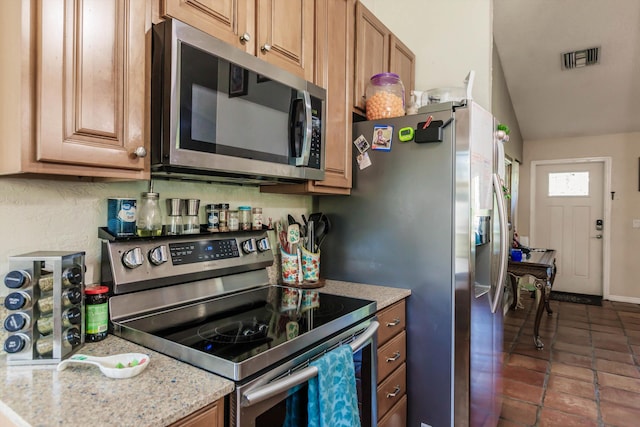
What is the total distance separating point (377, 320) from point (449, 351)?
1.33ft

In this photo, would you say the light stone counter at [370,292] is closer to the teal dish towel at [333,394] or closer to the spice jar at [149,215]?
the teal dish towel at [333,394]

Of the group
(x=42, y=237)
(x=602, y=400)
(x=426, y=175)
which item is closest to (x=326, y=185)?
(x=426, y=175)

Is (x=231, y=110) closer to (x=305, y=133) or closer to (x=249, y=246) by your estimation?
(x=305, y=133)

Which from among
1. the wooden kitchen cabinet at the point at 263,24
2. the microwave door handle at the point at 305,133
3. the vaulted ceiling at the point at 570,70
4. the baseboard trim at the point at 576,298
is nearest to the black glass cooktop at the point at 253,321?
the microwave door handle at the point at 305,133

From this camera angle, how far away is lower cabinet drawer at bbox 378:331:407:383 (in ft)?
5.06

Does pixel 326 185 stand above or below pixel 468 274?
above

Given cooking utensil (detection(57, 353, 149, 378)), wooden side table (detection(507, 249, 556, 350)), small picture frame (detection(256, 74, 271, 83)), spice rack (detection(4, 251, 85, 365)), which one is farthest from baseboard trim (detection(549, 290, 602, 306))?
spice rack (detection(4, 251, 85, 365))

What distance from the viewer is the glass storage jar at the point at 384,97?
1883 mm

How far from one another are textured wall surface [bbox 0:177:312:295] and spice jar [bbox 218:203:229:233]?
20 centimetres

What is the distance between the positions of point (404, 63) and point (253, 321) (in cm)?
192

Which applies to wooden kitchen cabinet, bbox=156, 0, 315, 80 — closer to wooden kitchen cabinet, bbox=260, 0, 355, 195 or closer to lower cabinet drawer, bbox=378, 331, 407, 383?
wooden kitchen cabinet, bbox=260, 0, 355, 195

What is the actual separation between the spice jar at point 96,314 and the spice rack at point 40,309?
0.07m

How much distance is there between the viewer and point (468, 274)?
1604 millimetres

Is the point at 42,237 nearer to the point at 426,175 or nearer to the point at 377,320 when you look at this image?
the point at 377,320
